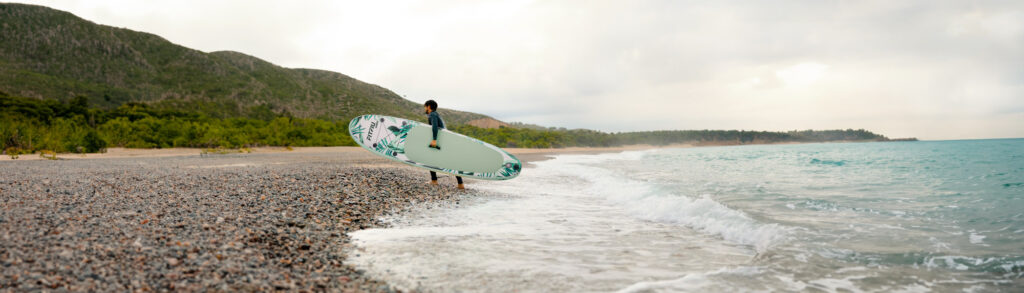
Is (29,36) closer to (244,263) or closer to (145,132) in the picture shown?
(145,132)

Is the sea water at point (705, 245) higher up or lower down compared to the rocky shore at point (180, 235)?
lower down

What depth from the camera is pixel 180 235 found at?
5016 millimetres

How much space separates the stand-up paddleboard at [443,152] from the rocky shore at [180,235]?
2430 mm

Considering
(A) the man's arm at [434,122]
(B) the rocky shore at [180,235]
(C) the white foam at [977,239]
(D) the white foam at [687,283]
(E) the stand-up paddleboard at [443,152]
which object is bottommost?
(C) the white foam at [977,239]

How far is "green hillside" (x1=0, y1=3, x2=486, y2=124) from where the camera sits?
6779 cm

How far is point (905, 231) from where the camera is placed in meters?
7.21

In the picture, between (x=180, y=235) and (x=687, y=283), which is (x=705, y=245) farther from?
(x=180, y=235)

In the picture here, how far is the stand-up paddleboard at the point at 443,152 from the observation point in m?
11.7

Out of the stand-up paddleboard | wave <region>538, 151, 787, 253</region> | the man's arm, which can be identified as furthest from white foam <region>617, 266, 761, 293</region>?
the man's arm

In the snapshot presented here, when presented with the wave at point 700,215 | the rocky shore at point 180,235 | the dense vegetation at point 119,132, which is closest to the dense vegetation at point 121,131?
the dense vegetation at point 119,132

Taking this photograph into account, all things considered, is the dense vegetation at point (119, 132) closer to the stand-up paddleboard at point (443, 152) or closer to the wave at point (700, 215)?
the stand-up paddleboard at point (443, 152)

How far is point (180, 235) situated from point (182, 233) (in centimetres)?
10

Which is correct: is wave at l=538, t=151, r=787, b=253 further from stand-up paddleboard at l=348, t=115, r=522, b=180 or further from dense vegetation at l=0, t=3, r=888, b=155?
dense vegetation at l=0, t=3, r=888, b=155

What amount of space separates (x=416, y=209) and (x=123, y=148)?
2969 cm
